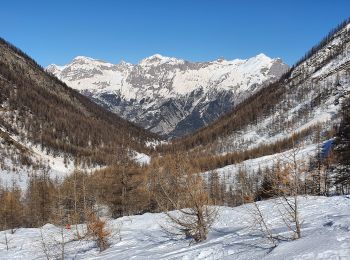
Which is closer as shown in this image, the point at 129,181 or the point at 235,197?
the point at 129,181

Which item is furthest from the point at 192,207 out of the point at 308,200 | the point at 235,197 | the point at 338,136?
the point at 235,197

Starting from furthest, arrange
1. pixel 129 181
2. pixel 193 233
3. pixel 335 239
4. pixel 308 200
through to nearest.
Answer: pixel 129 181 → pixel 308 200 → pixel 193 233 → pixel 335 239

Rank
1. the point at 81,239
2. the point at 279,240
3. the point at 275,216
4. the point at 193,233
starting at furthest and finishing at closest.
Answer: the point at 81,239 → the point at 275,216 → the point at 193,233 → the point at 279,240

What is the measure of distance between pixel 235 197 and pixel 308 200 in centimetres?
9526

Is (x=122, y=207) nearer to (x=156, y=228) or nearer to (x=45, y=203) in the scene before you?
(x=156, y=228)

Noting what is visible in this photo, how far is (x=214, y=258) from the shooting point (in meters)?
16.5

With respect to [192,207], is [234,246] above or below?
below

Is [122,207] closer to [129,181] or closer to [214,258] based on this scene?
[129,181]

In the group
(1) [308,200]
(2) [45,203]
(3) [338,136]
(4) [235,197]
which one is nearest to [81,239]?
(1) [308,200]

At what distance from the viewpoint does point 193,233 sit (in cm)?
2541

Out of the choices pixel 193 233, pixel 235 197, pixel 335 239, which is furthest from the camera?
pixel 235 197

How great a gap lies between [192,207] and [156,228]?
1773 centimetres

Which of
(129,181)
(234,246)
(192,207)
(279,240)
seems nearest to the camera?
(279,240)

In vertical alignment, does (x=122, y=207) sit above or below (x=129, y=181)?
below
